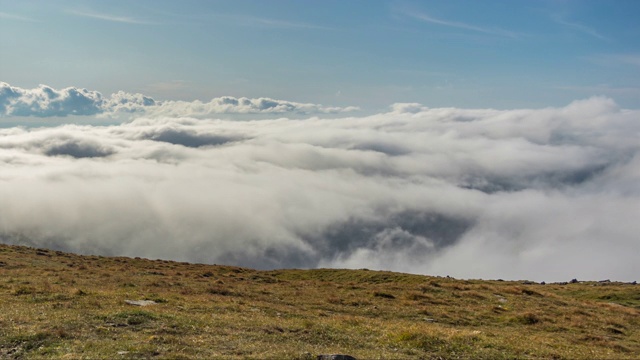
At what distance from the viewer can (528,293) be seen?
48.5 m

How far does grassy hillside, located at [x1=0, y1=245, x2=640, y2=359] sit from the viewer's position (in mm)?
18172

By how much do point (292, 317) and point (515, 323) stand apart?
1740cm

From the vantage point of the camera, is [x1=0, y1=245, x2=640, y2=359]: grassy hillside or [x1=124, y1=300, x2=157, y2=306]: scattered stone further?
[x1=124, y1=300, x2=157, y2=306]: scattered stone

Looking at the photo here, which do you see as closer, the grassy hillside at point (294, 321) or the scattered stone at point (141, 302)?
the grassy hillside at point (294, 321)

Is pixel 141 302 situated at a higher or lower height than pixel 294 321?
lower

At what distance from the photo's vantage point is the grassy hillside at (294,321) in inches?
715

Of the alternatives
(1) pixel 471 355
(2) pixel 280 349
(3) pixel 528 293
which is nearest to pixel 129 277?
(2) pixel 280 349

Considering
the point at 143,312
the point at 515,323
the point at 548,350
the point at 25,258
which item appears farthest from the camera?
the point at 25,258

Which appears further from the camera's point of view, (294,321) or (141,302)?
(141,302)

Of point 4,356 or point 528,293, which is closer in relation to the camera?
point 4,356

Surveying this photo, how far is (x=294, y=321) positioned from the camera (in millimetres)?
26188

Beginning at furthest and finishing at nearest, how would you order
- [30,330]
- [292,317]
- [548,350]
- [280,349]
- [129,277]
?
[129,277] < [292,317] < [548,350] < [30,330] < [280,349]

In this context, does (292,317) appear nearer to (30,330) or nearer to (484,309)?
(30,330)

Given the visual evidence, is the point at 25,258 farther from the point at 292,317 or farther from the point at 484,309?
the point at 484,309
